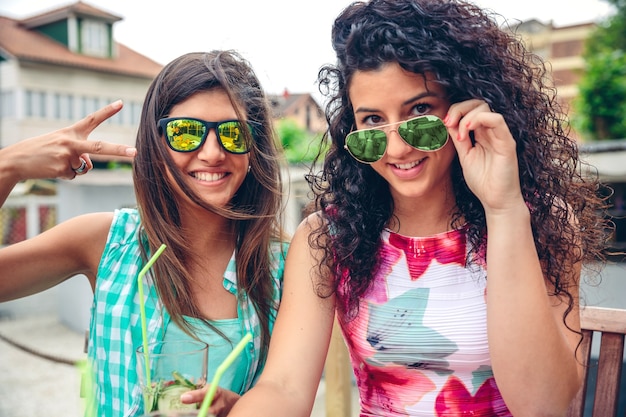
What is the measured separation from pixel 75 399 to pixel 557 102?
5.86 m

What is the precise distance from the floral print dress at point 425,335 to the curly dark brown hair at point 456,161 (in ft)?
0.19

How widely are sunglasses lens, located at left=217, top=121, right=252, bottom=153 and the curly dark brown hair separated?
0.25m

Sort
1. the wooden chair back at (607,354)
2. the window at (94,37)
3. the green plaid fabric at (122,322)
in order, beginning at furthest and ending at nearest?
the window at (94,37), the green plaid fabric at (122,322), the wooden chair back at (607,354)

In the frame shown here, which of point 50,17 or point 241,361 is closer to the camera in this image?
point 241,361

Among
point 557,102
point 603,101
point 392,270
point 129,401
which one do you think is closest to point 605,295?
point 557,102

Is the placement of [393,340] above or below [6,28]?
below

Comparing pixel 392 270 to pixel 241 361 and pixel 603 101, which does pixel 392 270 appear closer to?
pixel 241 361

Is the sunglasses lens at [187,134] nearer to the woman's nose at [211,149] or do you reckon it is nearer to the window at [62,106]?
the woman's nose at [211,149]

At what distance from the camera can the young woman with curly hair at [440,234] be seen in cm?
144

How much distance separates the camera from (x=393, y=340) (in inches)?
66.2

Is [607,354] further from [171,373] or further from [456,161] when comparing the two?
[171,373]

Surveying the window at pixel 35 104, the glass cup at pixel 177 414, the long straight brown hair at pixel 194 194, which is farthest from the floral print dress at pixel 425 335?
the window at pixel 35 104

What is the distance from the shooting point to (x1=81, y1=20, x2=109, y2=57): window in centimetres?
2470

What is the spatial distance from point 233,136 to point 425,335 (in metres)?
0.82
